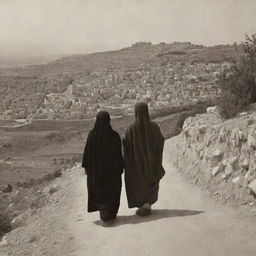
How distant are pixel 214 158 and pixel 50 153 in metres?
24.0

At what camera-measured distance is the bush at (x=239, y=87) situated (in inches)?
461

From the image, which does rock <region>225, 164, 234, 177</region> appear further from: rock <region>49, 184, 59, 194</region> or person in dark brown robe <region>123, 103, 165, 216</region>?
rock <region>49, 184, 59, 194</region>

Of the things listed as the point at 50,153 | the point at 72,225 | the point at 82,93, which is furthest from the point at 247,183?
the point at 82,93

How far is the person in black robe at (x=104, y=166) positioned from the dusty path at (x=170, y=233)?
37cm

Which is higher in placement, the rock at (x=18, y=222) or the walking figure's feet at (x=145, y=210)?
the walking figure's feet at (x=145, y=210)

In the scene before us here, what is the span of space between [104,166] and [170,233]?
1.47 meters

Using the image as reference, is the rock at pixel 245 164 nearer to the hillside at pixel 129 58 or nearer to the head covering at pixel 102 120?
the head covering at pixel 102 120

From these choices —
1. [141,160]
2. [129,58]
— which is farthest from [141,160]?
[129,58]

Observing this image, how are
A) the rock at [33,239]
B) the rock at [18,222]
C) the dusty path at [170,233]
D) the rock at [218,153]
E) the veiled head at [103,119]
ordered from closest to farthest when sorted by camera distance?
the dusty path at [170,233]
the veiled head at [103,119]
the rock at [33,239]
the rock at [218,153]
the rock at [18,222]

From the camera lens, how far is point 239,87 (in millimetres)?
12156

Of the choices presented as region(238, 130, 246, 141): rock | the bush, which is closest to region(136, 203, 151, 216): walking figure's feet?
region(238, 130, 246, 141): rock

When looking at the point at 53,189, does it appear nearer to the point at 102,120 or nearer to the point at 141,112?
the point at 102,120

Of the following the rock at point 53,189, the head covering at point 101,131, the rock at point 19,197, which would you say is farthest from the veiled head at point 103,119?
the rock at point 19,197

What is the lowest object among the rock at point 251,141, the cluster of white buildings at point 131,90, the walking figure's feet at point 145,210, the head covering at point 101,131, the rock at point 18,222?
the cluster of white buildings at point 131,90
